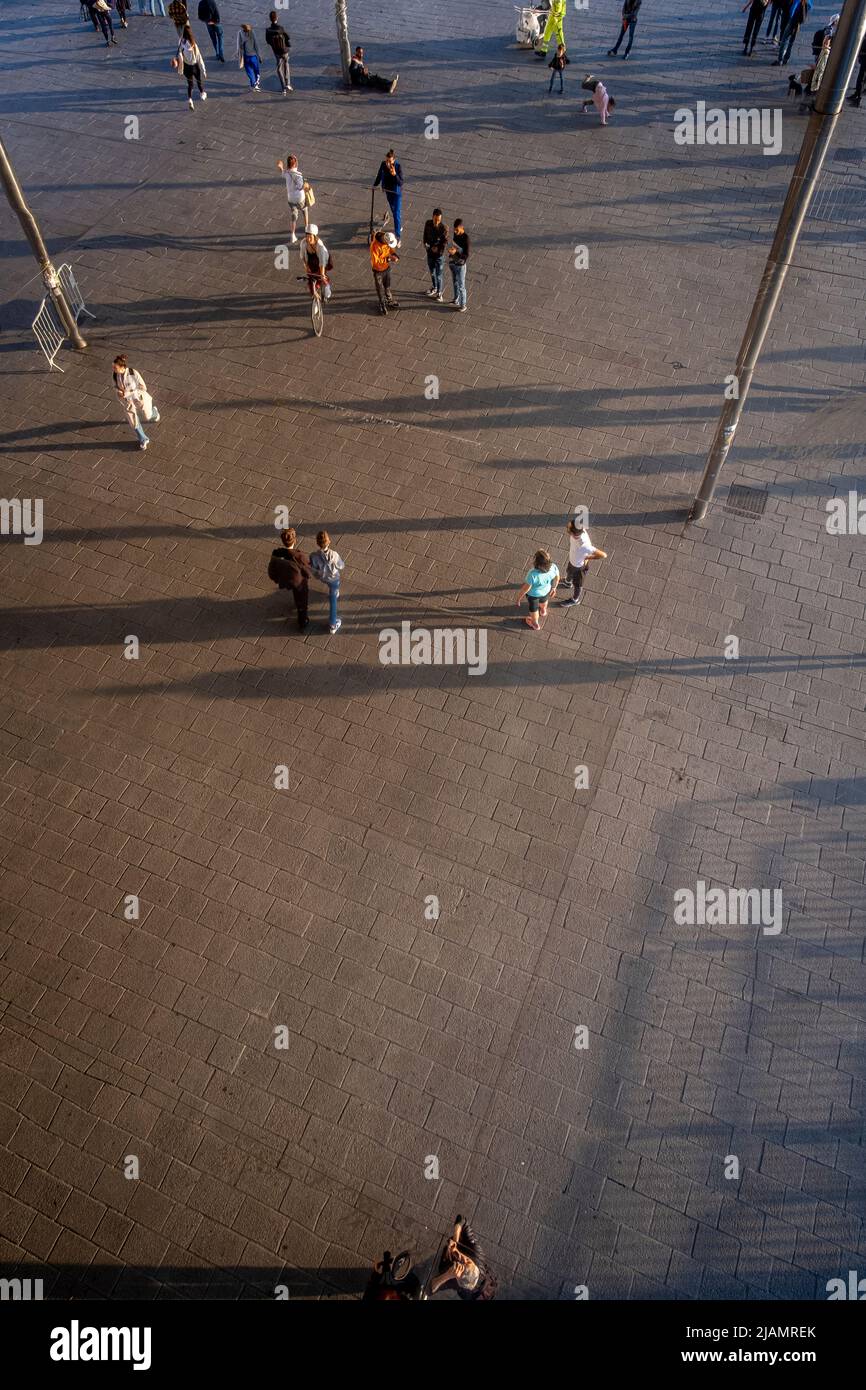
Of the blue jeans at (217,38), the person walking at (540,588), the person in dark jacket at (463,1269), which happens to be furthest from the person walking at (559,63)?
the person in dark jacket at (463,1269)

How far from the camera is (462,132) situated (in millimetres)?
17141

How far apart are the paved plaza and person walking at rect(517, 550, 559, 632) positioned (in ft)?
0.94

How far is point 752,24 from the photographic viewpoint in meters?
18.2

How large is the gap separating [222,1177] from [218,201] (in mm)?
15637

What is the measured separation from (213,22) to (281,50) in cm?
213

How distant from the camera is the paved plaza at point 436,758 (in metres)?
7.00

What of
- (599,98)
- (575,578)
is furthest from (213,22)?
(575,578)

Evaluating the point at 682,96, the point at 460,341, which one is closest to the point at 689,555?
the point at 460,341

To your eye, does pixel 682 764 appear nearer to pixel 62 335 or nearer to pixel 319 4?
pixel 62 335

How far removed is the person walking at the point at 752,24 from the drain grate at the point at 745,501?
13042mm

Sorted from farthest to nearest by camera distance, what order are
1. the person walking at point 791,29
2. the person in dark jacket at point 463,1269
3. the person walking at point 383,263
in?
1. the person walking at point 791,29
2. the person walking at point 383,263
3. the person in dark jacket at point 463,1269

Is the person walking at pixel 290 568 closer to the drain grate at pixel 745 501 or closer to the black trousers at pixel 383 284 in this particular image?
the drain grate at pixel 745 501

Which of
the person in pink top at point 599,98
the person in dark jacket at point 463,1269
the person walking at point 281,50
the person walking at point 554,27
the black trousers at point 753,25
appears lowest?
the person in dark jacket at point 463,1269
